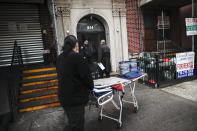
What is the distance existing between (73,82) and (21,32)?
661 centimetres

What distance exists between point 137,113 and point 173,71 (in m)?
3.49

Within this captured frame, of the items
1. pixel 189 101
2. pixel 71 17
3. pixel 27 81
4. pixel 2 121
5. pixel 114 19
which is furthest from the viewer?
pixel 114 19

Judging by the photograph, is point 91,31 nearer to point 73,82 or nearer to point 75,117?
point 73,82

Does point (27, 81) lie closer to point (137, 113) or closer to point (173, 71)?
point (137, 113)

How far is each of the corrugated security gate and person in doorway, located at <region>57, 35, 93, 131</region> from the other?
588 centimetres

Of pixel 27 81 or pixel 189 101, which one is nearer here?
pixel 189 101

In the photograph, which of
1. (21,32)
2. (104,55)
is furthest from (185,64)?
(21,32)

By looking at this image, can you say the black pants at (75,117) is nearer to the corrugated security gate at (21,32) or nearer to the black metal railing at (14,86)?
the black metal railing at (14,86)

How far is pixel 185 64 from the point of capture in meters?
6.28

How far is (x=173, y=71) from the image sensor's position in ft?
20.4

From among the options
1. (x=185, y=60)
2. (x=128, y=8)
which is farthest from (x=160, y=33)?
(x=185, y=60)

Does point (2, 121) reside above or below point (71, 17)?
below

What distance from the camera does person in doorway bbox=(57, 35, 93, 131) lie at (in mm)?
2107

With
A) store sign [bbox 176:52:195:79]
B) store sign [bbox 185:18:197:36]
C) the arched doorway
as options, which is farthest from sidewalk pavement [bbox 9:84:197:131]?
the arched doorway
